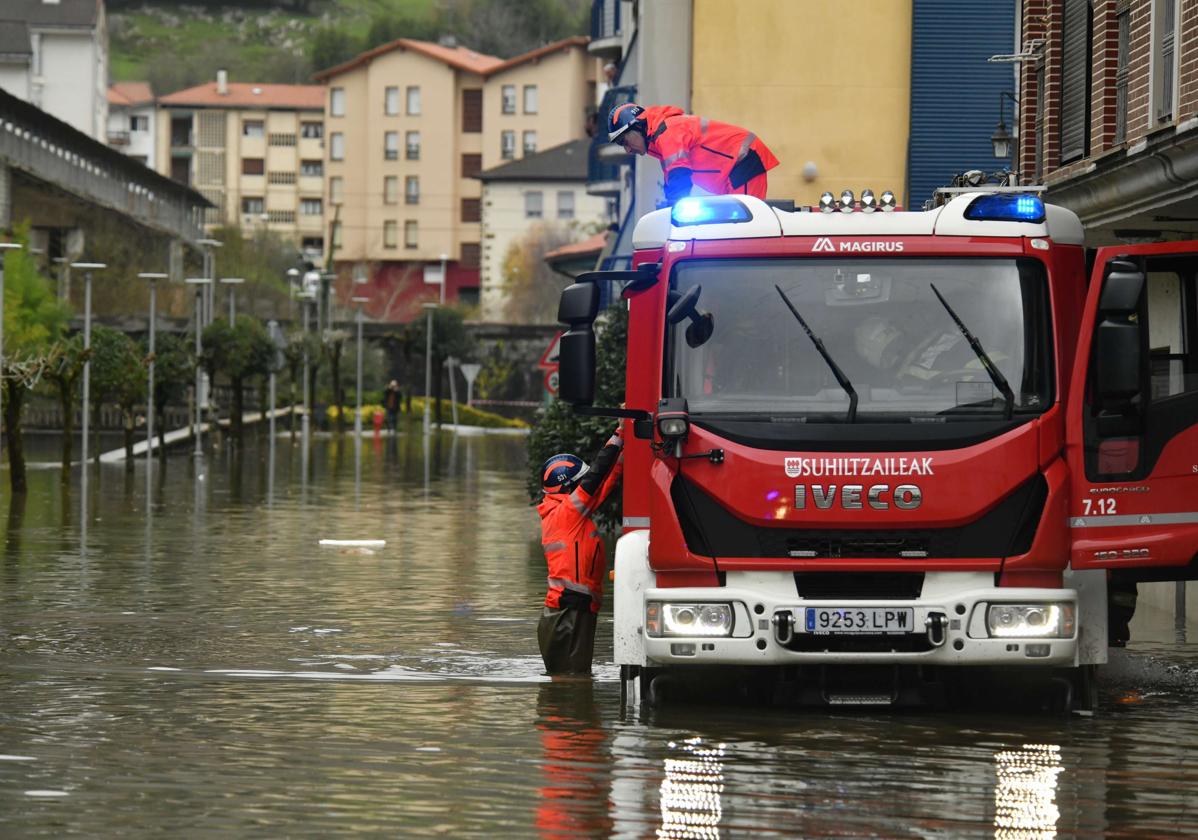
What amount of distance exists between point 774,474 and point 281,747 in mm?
2650

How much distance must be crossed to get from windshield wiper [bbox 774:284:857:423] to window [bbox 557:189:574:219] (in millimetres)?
125992

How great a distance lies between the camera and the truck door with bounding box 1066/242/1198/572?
11.2 meters

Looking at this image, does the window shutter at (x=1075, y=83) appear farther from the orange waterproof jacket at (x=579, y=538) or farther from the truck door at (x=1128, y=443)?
the truck door at (x=1128, y=443)

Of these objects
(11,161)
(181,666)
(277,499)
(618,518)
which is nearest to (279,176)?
(11,161)

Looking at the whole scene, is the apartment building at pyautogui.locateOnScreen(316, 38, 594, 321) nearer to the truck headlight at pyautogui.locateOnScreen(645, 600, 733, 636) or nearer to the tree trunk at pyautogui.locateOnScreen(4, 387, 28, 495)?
the tree trunk at pyautogui.locateOnScreen(4, 387, 28, 495)

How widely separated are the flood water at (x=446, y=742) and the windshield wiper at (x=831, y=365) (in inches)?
61.9

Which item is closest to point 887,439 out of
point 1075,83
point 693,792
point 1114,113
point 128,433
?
point 693,792

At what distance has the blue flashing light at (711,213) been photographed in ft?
38.5

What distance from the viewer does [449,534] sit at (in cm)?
2856

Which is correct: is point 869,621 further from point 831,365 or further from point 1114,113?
point 1114,113

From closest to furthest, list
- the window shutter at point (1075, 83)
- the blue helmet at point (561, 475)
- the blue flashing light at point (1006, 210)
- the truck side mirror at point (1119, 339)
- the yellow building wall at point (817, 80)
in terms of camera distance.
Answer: the truck side mirror at point (1119, 339) < the blue flashing light at point (1006, 210) < the blue helmet at point (561, 475) < the window shutter at point (1075, 83) < the yellow building wall at point (817, 80)

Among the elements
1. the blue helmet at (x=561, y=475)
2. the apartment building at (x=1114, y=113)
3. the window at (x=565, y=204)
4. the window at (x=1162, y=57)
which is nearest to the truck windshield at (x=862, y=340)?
the blue helmet at (x=561, y=475)

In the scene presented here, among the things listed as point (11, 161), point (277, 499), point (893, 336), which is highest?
point (11, 161)

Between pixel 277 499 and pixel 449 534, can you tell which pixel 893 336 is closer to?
pixel 449 534
